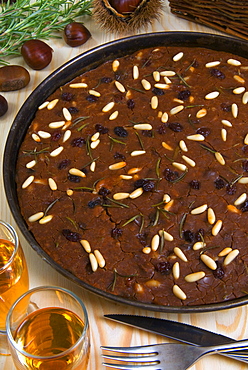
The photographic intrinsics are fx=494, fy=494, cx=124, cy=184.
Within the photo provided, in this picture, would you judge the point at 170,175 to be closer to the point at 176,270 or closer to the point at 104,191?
the point at 104,191

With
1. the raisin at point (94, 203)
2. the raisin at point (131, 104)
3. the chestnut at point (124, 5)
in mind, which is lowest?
the raisin at point (94, 203)

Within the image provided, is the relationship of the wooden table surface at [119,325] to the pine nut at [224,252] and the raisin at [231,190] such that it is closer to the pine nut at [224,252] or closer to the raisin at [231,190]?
the pine nut at [224,252]

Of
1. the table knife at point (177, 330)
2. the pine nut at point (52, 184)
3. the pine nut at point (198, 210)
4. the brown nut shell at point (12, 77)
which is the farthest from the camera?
the brown nut shell at point (12, 77)

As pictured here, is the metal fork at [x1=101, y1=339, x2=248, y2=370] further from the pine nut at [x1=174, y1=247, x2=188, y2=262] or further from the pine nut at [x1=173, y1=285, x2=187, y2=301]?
the pine nut at [x1=174, y1=247, x2=188, y2=262]

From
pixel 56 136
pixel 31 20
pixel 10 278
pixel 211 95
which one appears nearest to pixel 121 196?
pixel 56 136

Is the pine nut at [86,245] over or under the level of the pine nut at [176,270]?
over

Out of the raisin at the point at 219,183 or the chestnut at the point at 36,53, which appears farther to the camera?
the chestnut at the point at 36,53

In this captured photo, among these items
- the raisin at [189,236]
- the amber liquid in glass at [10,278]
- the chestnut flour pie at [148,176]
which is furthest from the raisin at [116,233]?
the amber liquid in glass at [10,278]

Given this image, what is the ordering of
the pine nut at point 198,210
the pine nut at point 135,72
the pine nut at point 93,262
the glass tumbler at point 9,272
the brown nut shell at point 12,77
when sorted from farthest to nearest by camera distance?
the brown nut shell at point 12,77 < the pine nut at point 135,72 < the pine nut at point 198,210 < the pine nut at point 93,262 < the glass tumbler at point 9,272
